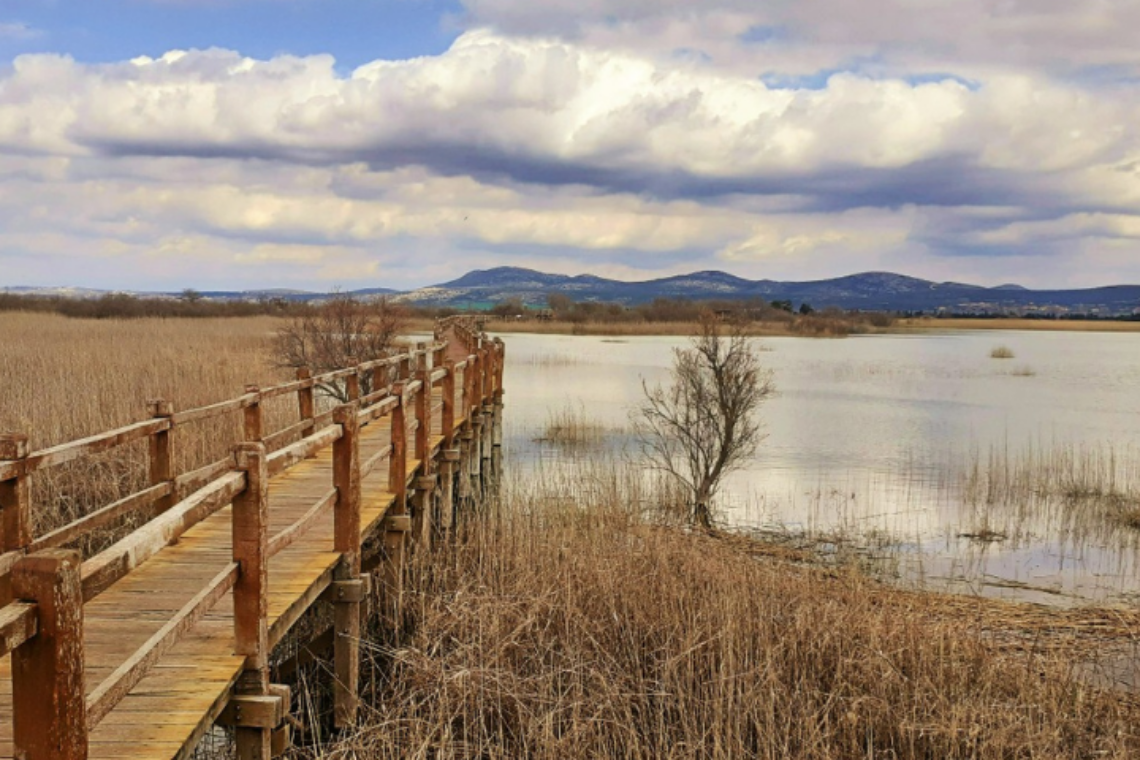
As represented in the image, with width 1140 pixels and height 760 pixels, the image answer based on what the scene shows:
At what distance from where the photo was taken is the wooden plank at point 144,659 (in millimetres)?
3205

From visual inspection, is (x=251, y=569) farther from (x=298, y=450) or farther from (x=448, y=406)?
(x=448, y=406)

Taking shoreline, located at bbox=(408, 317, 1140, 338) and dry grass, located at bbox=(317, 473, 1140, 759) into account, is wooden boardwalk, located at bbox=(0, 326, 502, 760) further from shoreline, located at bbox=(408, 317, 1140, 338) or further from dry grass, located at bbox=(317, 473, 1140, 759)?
shoreline, located at bbox=(408, 317, 1140, 338)

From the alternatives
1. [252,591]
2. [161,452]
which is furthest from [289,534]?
[161,452]

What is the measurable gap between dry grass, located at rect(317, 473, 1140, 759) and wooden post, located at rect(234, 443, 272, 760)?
3.81 feet

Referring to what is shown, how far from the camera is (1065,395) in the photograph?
36312 millimetres

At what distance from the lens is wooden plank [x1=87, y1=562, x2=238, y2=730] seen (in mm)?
3205

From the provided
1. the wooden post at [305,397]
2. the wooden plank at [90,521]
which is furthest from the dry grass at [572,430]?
the wooden plank at [90,521]

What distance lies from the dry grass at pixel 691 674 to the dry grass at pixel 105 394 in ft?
17.1

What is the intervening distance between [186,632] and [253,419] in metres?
4.86

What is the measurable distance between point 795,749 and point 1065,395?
34.2 meters

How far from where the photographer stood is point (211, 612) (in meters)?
Result: 5.46

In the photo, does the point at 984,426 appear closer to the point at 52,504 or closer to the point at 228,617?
the point at 52,504

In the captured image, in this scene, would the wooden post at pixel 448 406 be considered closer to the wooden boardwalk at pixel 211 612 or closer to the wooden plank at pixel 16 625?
the wooden boardwalk at pixel 211 612

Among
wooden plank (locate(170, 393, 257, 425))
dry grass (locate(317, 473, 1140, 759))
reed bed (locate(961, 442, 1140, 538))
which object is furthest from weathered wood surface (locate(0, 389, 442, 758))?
reed bed (locate(961, 442, 1140, 538))
